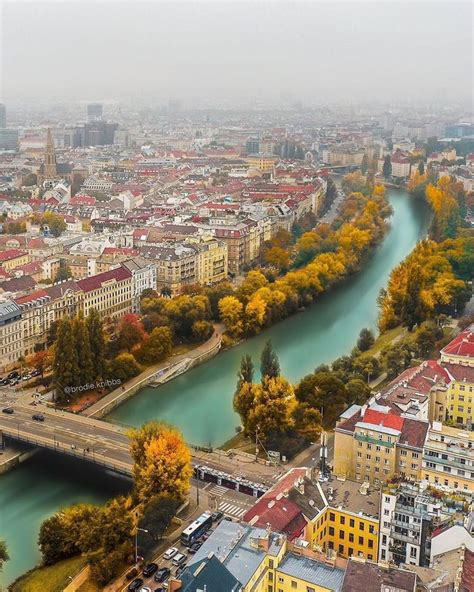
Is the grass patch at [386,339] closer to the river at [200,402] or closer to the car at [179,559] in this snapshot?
the river at [200,402]

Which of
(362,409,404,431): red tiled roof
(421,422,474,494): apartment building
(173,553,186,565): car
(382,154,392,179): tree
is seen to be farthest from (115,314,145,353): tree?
(382,154,392,179): tree

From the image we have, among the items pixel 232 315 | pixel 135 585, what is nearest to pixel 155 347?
pixel 232 315

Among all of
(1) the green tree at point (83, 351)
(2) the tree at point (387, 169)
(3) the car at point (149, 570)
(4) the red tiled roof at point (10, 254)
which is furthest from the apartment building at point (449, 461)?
(2) the tree at point (387, 169)

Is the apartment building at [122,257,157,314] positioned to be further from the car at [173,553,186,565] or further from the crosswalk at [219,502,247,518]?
the car at [173,553,186,565]

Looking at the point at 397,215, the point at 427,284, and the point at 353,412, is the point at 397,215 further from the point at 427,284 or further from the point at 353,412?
the point at 353,412

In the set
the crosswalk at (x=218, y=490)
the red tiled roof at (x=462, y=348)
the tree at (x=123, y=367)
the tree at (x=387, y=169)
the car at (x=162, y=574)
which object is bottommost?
the car at (x=162, y=574)

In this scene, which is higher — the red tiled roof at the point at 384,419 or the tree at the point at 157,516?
the red tiled roof at the point at 384,419

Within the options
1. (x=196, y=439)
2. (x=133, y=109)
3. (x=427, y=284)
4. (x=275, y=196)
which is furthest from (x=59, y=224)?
(x=133, y=109)
